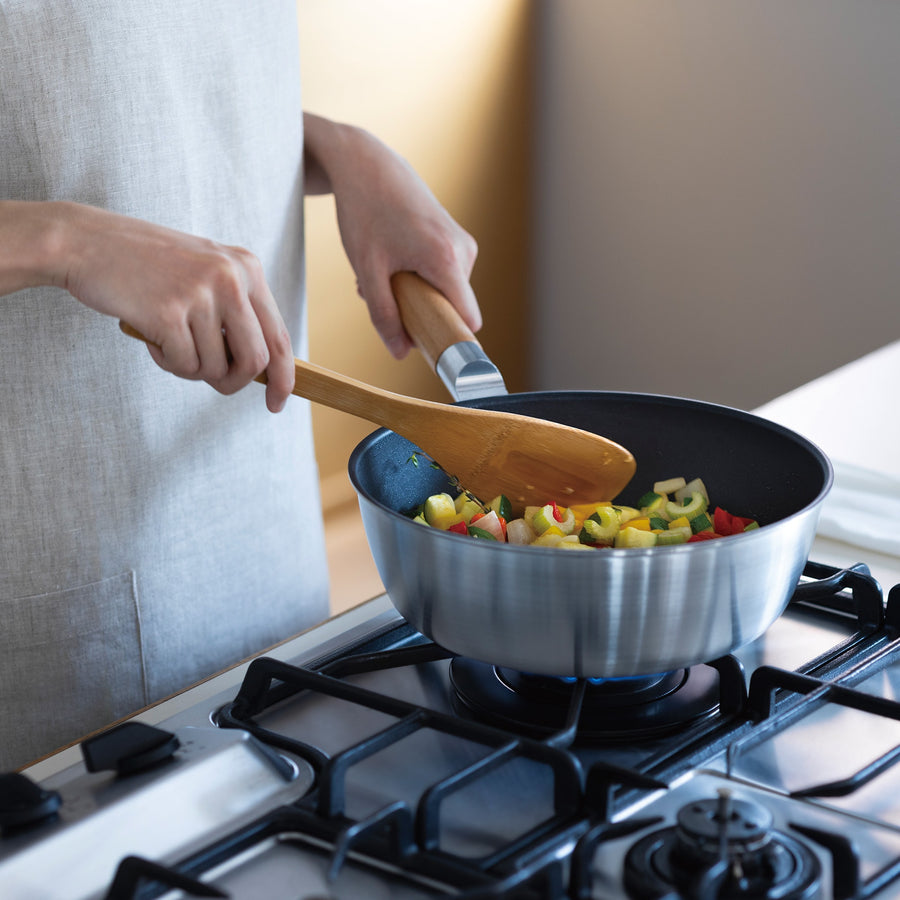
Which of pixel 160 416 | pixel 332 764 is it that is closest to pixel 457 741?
pixel 332 764

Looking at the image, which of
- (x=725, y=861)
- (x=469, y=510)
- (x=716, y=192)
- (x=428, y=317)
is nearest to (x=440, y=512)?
(x=469, y=510)

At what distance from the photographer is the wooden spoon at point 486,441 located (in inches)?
32.3

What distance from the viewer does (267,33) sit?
1148 mm

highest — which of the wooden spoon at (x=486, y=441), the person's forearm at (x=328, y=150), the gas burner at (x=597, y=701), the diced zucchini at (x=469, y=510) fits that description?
the person's forearm at (x=328, y=150)

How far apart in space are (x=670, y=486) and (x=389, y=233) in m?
0.40

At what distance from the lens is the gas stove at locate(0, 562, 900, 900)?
1.81 ft

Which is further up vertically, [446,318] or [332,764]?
[446,318]

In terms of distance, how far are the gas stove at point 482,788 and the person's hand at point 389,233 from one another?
40 cm

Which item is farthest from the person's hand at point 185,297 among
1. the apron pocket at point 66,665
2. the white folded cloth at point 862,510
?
the white folded cloth at point 862,510

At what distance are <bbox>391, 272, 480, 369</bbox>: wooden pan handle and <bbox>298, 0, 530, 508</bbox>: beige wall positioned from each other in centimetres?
201

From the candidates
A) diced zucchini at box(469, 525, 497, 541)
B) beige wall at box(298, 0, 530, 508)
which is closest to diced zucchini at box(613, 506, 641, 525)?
diced zucchini at box(469, 525, 497, 541)

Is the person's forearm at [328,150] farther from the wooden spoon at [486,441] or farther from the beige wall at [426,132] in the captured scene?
the beige wall at [426,132]

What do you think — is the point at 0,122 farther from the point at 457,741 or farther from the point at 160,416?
the point at 457,741

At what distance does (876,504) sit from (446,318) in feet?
1.34
